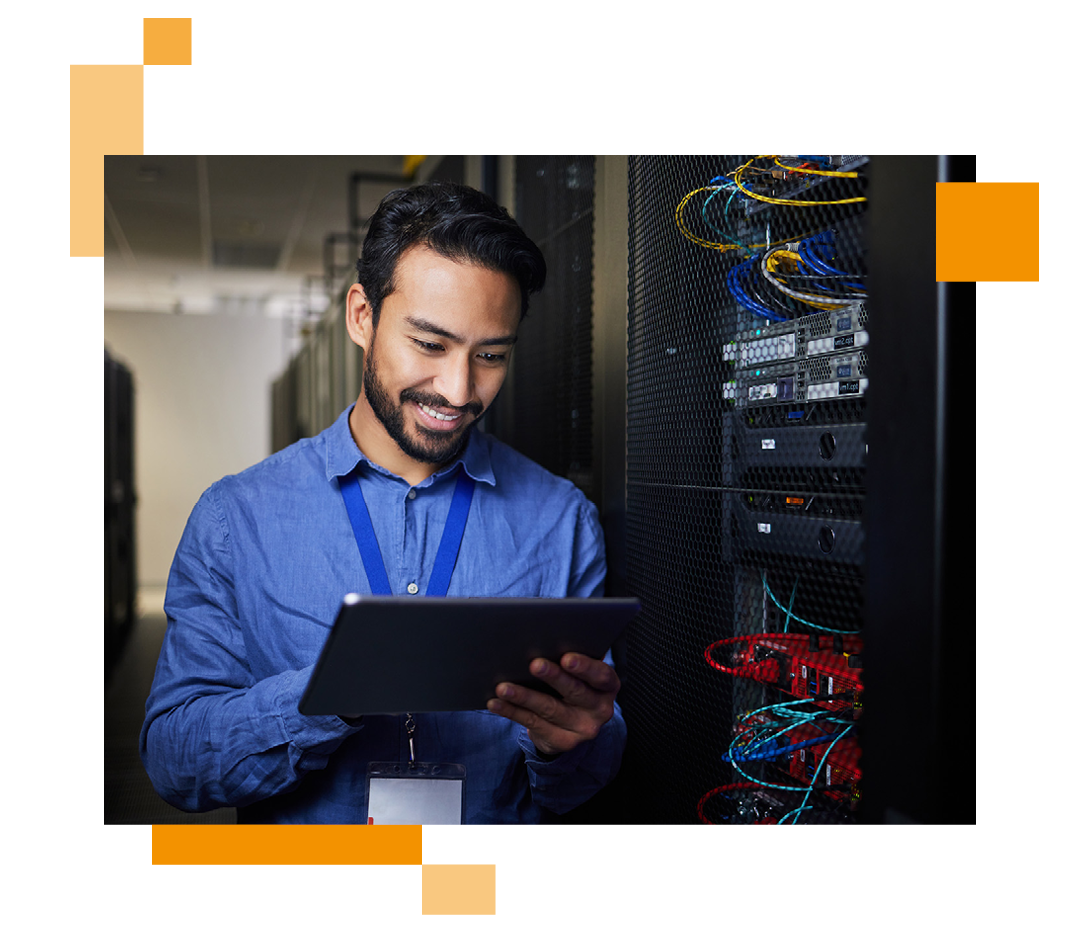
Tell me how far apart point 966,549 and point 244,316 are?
8985 millimetres

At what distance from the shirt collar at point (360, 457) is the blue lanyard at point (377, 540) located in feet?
0.07

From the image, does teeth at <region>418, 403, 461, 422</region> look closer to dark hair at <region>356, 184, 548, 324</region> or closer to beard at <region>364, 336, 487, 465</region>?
beard at <region>364, 336, 487, 465</region>

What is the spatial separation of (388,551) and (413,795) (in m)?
0.34

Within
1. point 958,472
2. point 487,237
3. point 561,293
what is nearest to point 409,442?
point 487,237

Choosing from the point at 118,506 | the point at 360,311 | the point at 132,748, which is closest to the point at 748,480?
the point at 360,311

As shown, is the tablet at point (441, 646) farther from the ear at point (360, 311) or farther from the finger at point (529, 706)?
the ear at point (360, 311)

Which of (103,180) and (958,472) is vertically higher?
(103,180)

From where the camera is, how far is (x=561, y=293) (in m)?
1.48

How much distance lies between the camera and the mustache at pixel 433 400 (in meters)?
1.18

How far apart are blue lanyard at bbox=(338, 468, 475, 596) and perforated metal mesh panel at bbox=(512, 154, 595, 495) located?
252mm

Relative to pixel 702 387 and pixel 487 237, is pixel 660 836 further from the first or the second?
pixel 487 237

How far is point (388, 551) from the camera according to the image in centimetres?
122

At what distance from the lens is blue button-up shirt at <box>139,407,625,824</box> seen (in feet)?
3.45

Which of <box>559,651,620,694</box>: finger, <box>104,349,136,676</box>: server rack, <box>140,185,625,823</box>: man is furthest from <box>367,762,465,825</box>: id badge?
<box>104,349,136,676</box>: server rack
